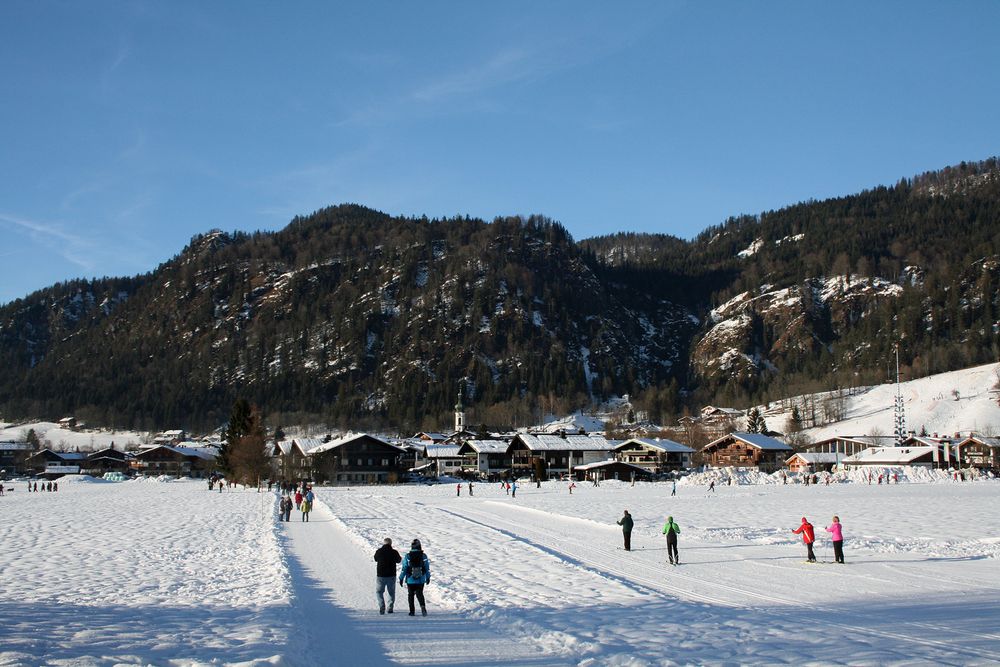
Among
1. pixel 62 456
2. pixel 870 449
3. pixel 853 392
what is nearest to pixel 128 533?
pixel 870 449

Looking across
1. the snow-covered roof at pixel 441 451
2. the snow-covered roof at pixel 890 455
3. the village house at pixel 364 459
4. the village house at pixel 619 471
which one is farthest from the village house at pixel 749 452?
the village house at pixel 364 459

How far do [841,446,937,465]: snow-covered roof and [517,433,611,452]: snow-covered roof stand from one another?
30.9 meters

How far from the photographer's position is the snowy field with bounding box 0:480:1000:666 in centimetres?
1070

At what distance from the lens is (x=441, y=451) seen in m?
122

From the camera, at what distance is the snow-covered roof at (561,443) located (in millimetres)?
107000

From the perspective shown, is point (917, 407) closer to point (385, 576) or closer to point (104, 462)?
point (104, 462)

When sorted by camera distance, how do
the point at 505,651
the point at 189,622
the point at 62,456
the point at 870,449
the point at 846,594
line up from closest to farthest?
1. the point at 505,651
2. the point at 189,622
3. the point at 846,594
4. the point at 870,449
5. the point at 62,456

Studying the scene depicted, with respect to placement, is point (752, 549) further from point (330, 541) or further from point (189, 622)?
point (189, 622)

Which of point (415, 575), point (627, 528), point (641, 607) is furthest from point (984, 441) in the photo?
point (415, 575)

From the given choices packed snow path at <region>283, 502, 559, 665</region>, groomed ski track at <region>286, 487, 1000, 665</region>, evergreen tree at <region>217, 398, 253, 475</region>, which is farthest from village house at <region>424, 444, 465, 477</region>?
packed snow path at <region>283, 502, 559, 665</region>

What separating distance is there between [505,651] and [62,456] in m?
141

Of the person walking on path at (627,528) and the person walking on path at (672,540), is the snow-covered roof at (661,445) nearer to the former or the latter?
the person walking on path at (627,528)

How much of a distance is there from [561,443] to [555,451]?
4.75 ft

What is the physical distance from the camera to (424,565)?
13.3 meters
